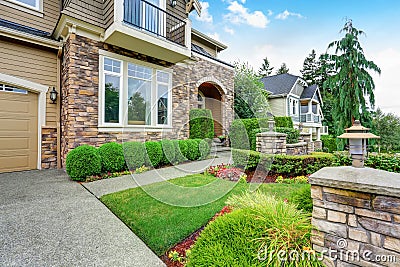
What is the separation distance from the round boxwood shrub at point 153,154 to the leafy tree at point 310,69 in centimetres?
3223

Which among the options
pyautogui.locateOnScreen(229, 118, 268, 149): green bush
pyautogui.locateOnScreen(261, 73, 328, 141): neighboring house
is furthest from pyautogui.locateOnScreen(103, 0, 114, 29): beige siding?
pyautogui.locateOnScreen(261, 73, 328, 141): neighboring house

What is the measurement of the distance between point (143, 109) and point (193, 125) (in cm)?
184

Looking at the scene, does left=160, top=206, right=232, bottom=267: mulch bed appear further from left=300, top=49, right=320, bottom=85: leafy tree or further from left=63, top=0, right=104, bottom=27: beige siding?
left=300, top=49, right=320, bottom=85: leafy tree

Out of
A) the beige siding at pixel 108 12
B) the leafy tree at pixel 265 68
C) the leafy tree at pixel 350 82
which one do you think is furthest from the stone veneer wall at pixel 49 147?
the leafy tree at pixel 265 68

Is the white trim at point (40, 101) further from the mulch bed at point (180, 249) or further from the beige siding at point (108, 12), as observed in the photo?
the mulch bed at point (180, 249)

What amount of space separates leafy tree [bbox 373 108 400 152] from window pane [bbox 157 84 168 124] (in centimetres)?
1446

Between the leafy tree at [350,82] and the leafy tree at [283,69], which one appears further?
the leafy tree at [283,69]

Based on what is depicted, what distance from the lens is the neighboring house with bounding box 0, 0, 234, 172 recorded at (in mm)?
5285

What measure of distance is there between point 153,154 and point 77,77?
9.32 feet

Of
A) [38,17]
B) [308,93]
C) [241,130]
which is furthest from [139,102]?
[308,93]

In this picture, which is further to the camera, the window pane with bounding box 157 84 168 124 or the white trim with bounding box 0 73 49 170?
the window pane with bounding box 157 84 168 124

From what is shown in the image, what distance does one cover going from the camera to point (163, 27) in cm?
711

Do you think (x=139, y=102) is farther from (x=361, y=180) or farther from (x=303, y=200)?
(x=361, y=180)

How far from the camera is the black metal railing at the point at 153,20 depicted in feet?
20.0
